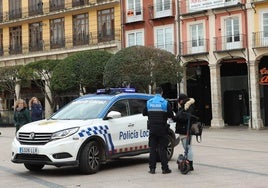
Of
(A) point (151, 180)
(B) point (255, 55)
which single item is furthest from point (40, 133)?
(B) point (255, 55)

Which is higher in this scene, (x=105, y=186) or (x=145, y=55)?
(x=145, y=55)

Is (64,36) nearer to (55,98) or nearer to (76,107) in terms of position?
(55,98)

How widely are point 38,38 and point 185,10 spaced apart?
50.6 feet

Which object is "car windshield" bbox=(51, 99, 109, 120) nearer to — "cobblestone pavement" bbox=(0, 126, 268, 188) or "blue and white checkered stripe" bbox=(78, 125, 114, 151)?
"blue and white checkered stripe" bbox=(78, 125, 114, 151)

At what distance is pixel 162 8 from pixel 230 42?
631 centimetres

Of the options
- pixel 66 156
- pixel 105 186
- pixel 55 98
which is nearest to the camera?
pixel 105 186

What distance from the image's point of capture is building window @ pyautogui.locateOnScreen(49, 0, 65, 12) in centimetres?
4359

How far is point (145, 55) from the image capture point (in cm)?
3173

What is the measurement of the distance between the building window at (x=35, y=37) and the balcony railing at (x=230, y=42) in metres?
17.3

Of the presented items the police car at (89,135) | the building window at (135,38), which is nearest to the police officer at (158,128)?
the police car at (89,135)

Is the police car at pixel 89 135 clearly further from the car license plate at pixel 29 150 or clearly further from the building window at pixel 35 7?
the building window at pixel 35 7

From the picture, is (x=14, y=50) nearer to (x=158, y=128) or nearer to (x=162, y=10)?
(x=162, y=10)

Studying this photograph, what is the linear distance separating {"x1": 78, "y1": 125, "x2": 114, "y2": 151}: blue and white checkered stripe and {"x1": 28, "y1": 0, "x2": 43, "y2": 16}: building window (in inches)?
1377

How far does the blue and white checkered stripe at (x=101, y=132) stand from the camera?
11273 millimetres
